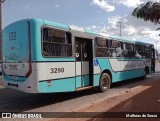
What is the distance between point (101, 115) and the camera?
7.42 meters

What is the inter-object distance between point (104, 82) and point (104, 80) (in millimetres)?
98

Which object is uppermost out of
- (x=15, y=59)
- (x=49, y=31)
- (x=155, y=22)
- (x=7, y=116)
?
(x=155, y=22)

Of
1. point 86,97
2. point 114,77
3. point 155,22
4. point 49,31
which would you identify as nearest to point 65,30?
point 49,31

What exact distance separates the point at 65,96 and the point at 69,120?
4790mm

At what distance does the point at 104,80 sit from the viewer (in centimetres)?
1327

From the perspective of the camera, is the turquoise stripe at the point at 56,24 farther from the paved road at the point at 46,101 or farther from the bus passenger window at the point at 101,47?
the paved road at the point at 46,101

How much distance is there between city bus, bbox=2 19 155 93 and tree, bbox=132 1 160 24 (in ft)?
25.2

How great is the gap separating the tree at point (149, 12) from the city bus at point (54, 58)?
768 centimetres

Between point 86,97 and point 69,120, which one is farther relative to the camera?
point 86,97

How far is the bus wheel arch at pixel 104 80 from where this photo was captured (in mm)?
12927

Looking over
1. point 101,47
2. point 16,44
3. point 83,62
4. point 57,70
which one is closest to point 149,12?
point 101,47

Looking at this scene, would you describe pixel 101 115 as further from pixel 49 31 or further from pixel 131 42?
pixel 131 42

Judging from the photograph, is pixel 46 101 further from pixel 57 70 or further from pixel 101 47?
pixel 101 47

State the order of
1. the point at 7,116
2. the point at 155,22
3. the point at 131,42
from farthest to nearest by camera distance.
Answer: the point at 155,22 < the point at 131,42 < the point at 7,116
